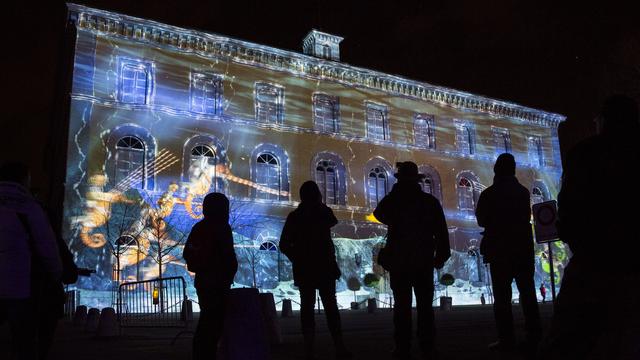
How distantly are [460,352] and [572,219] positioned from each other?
11.8 feet

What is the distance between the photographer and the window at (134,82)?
22.8m

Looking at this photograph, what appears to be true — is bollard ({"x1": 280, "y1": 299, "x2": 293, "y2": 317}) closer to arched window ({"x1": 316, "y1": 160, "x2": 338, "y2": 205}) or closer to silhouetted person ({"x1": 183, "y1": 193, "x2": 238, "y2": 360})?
arched window ({"x1": 316, "y1": 160, "x2": 338, "y2": 205})

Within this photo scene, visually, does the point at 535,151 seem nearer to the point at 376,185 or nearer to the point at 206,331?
the point at 376,185

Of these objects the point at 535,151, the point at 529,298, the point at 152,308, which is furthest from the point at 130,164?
the point at 535,151

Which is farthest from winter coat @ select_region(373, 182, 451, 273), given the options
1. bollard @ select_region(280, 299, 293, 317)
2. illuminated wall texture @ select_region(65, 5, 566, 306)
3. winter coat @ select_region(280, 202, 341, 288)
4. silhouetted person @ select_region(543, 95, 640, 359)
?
illuminated wall texture @ select_region(65, 5, 566, 306)

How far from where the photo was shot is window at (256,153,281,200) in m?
24.7

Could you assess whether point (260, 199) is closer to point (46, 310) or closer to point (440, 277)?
point (440, 277)

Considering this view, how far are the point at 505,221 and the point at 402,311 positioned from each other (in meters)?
1.56

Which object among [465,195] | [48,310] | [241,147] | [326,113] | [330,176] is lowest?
[48,310]

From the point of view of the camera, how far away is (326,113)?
90.2ft

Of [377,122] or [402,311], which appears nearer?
[402,311]

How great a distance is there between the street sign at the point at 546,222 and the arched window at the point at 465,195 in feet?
69.2

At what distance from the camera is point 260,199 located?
24.3 metres

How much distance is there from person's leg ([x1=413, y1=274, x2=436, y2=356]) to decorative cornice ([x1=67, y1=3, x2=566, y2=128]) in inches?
831
